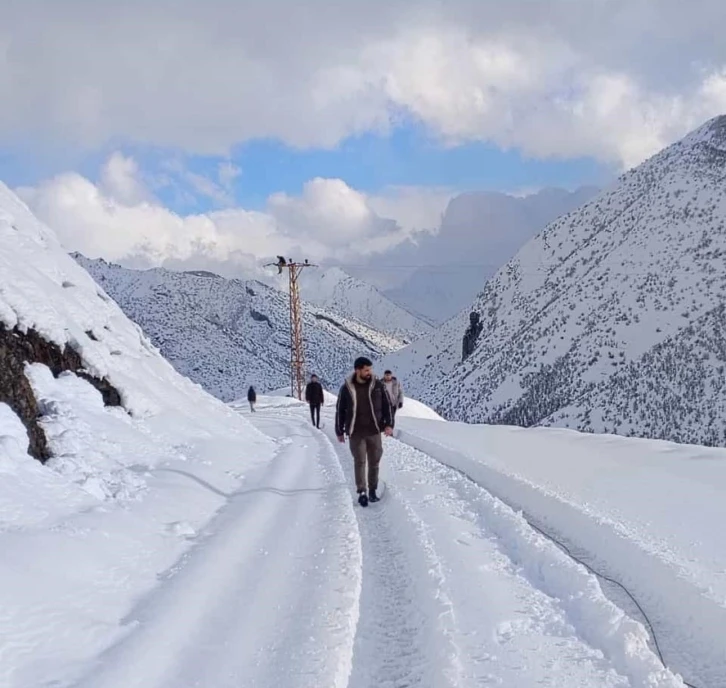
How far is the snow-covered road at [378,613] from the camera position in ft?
13.0

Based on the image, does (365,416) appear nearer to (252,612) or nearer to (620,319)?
(252,612)

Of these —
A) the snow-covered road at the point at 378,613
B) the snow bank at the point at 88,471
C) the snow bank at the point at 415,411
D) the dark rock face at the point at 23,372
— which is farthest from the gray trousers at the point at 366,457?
the snow bank at the point at 415,411

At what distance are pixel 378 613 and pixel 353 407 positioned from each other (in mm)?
4406

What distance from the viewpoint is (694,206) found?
68625 mm

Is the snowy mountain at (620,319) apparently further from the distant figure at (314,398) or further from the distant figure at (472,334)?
the distant figure at (314,398)

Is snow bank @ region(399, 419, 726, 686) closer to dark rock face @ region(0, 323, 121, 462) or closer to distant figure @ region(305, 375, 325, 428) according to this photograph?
dark rock face @ region(0, 323, 121, 462)

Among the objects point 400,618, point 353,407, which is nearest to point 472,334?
point 353,407

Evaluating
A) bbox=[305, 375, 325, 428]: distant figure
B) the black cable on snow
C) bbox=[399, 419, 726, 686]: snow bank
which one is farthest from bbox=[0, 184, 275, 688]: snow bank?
bbox=[305, 375, 325, 428]: distant figure

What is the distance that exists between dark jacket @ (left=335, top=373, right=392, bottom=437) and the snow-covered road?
1559 millimetres

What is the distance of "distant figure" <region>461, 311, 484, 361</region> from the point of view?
8694 cm

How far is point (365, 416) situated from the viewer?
30.3 ft

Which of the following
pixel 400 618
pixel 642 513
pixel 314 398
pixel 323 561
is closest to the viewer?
pixel 400 618

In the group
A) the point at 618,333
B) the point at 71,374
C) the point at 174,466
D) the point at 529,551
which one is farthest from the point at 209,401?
the point at 618,333

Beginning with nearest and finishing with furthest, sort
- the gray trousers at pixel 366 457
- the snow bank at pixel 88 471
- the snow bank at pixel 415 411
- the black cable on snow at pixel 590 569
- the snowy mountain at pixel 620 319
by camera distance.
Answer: the black cable on snow at pixel 590 569 → the snow bank at pixel 88 471 → the gray trousers at pixel 366 457 → the snow bank at pixel 415 411 → the snowy mountain at pixel 620 319
